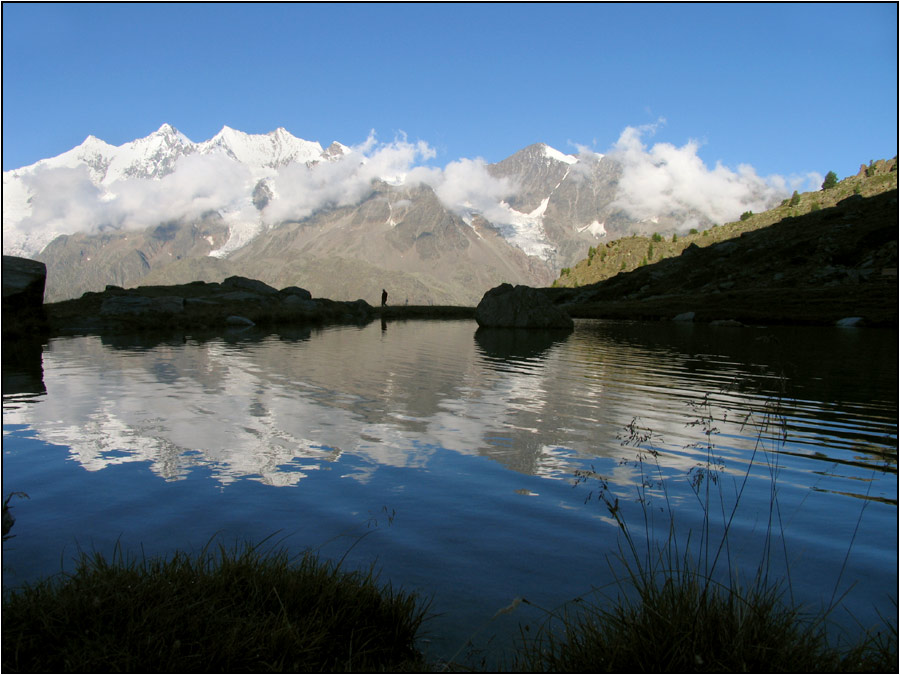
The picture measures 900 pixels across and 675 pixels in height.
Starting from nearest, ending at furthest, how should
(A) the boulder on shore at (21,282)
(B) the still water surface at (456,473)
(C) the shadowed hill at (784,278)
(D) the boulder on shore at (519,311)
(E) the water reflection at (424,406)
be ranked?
(B) the still water surface at (456,473) → (E) the water reflection at (424,406) → (A) the boulder on shore at (21,282) → (D) the boulder on shore at (519,311) → (C) the shadowed hill at (784,278)

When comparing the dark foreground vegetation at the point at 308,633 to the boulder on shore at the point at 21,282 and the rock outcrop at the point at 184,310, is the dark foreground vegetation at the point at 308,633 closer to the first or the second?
the boulder on shore at the point at 21,282

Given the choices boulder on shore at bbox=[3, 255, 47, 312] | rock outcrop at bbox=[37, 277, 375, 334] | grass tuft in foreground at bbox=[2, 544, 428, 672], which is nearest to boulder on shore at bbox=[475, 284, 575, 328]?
rock outcrop at bbox=[37, 277, 375, 334]

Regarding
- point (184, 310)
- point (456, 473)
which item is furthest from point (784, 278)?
point (456, 473)

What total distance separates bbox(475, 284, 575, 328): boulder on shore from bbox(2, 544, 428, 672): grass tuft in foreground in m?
51.0

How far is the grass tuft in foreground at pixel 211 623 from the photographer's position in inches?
156

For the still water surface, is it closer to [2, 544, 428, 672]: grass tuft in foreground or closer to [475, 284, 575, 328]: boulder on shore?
[2, 544, 428, 672]: grass tuft in foreground

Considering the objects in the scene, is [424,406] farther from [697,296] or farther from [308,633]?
[697,296]

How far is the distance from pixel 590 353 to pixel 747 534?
2548 cm

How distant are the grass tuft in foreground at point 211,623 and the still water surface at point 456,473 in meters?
0.62

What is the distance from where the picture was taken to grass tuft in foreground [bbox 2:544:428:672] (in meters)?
3.96

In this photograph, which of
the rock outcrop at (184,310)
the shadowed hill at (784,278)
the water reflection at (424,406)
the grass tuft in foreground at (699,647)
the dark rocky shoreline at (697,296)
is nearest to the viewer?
the grass tuft in foreground at (699,647)

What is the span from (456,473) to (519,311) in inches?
1856

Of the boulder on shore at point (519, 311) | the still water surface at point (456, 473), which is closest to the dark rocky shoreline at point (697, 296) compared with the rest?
the boulder on shore at point (519, 311)

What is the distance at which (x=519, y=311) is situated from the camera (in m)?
56.2
